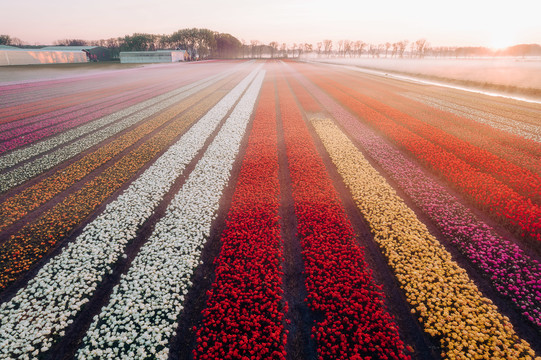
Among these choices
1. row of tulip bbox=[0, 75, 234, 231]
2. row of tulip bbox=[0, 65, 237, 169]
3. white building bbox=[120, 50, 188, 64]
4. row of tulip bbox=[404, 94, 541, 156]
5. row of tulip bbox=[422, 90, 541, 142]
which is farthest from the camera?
white building bbox=[120, 50, 188, 64]

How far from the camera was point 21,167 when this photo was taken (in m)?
17.3

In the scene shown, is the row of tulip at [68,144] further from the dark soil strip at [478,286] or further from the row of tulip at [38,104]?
the dark soil strip at [478,286]

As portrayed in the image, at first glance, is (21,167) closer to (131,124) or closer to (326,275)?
(131,124)

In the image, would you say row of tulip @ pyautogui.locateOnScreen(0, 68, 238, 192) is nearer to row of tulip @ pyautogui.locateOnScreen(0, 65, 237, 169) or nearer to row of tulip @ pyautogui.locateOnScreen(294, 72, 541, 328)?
row of tulip @ pyautogui.locateOnScreen(0, 65, 237, 169)

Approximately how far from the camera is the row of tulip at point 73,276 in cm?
722

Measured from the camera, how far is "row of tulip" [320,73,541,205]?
14258 mm

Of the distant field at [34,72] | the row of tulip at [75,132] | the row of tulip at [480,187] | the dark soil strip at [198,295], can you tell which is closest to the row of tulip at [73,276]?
the dark soil strip at [198,295]

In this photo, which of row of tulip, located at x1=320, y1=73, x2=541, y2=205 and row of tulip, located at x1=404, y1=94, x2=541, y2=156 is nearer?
row of tulip, located at x1=320, y1=73, x2=541, y2=205

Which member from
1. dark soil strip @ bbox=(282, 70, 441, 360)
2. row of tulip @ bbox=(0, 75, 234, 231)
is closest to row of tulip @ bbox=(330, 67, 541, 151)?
dark soil strip @ bbox=(282, 70, 441, 360)

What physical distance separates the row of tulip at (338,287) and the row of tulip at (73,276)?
681 centimetres

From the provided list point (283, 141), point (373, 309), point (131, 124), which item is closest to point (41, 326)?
point (373, 309)

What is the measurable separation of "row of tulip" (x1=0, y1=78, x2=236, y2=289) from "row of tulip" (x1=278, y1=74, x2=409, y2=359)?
9.64m

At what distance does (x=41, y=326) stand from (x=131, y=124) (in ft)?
76.3

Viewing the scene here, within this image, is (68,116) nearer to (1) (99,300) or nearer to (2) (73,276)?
(2) (73,276)
